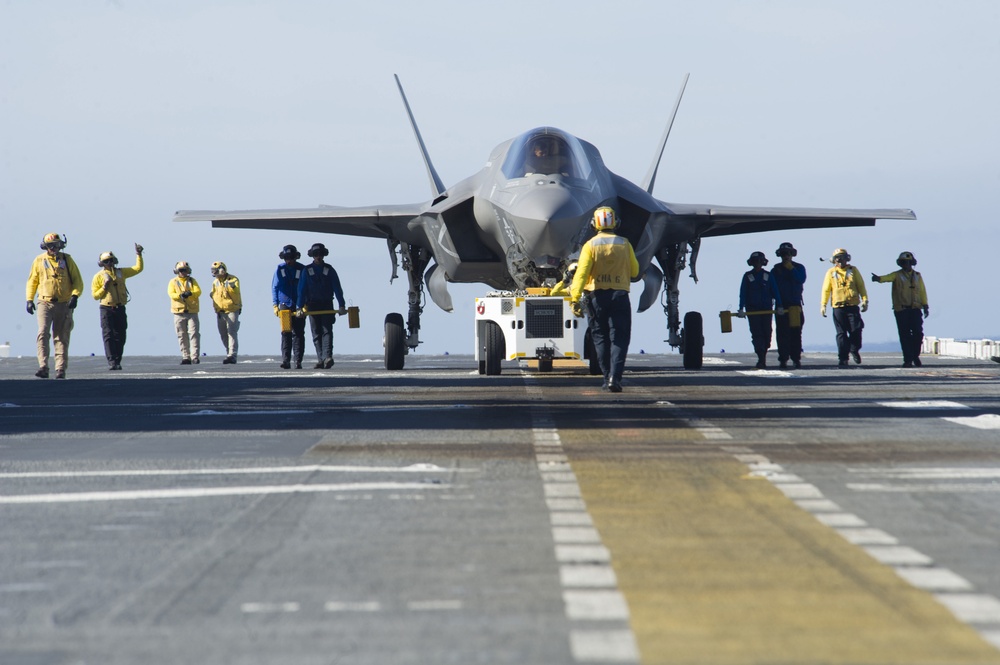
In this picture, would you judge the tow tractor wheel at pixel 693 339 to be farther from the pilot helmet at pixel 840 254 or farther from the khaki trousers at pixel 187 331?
the khaki trousers at pixel 187 331

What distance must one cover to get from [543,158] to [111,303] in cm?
1115

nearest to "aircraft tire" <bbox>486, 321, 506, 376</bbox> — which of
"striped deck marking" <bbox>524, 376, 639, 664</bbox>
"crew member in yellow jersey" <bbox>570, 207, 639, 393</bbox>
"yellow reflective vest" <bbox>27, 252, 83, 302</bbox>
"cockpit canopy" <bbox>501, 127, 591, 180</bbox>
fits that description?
"cockpit canopy" <bbox>501, 127, 591, 180</bbox>

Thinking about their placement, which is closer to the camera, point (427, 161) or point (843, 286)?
point (843, 286)

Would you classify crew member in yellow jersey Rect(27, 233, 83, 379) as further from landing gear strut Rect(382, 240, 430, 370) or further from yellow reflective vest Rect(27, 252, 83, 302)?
landing gear strut Rect(382, 240, 430, 370)

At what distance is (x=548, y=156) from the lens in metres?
20.6

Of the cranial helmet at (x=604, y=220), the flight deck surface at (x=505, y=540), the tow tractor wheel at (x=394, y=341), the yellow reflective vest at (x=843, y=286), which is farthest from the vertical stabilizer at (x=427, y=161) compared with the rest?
the flight deck surface at (x=505, y=540)

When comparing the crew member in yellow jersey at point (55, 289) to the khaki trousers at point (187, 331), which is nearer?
the crew member in yellow jersey at point (55, 289)

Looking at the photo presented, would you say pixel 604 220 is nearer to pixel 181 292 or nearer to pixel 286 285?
pixel 286 285

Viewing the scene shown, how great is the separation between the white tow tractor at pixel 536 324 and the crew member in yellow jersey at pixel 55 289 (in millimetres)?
6482

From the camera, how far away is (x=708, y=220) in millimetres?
25484

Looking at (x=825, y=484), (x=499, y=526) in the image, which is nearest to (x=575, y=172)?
(x=825, y=484)

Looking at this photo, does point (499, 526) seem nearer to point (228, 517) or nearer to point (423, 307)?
point (228, 517)

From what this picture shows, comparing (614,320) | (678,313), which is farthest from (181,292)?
(614,320)

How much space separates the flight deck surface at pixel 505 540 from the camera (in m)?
3.97
